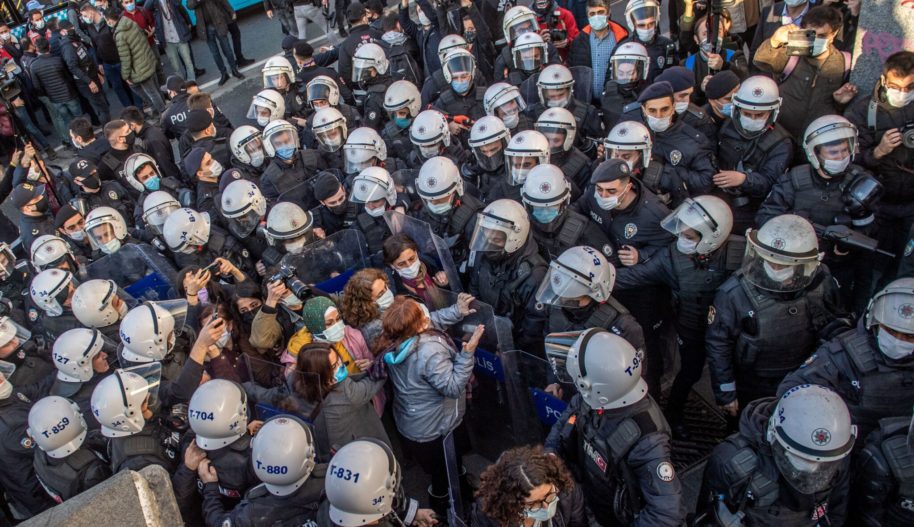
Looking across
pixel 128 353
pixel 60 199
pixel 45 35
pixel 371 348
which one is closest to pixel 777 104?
pixel 371 348

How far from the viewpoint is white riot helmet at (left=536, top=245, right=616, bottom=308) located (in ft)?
15.4

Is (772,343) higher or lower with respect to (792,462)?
lower

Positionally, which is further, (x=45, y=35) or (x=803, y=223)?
(x=45, y=35)

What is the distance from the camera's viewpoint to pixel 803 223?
4.55 meters

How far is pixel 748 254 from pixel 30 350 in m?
5.98

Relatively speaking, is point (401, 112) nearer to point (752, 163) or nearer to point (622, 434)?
point (752, 163)

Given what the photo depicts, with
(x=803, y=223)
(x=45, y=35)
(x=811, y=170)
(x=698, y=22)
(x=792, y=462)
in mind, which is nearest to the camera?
(x=792, y=462)

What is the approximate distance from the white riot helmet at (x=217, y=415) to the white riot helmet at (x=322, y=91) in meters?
5.48

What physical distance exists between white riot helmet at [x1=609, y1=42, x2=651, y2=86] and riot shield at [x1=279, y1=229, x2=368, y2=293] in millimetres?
3429

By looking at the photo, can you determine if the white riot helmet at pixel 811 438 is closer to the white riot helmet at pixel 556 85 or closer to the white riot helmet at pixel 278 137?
the white riot helmet at pixel 556 85

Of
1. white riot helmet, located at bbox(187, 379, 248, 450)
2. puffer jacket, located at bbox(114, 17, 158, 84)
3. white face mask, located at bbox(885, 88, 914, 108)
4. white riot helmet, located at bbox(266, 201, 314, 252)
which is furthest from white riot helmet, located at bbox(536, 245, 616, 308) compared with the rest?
puffer jacket, located at bbox(114, 17, 158, 84)

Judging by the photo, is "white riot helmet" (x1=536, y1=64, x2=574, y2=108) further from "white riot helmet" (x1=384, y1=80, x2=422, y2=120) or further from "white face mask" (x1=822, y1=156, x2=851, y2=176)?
"white face mask" (x1=822, y1=156, x2=851, y2=176)

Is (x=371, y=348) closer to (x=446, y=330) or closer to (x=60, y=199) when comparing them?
(x=446, y=330)

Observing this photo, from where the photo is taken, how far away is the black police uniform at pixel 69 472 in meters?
4.86
